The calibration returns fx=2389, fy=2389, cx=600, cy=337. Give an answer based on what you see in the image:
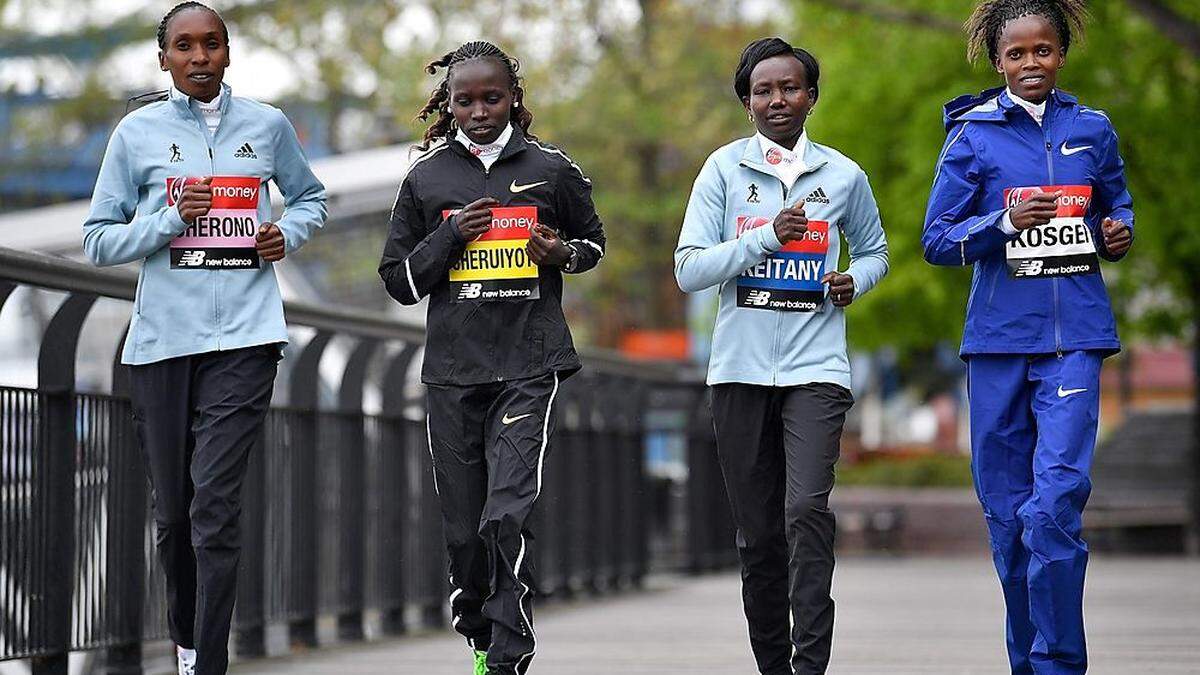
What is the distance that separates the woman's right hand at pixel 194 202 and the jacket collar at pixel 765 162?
5.21 ft

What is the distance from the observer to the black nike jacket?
7082mm

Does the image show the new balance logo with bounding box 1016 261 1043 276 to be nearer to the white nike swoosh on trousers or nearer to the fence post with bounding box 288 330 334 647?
the white nike swoosh on trousers

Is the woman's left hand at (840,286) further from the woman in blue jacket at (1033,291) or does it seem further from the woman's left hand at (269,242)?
the woman's left hand at (269,242)

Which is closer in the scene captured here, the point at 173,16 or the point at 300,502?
the point at 173,16

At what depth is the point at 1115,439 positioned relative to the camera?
3444cm

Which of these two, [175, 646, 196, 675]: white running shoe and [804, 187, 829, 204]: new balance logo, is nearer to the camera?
[175, 646, 196, 675]: white running shoe

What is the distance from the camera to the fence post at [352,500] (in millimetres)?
10797

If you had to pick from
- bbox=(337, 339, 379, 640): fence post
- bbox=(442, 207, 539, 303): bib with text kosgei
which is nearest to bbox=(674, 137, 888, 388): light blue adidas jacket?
bbox=(442, 207, 539, 303): bib with text kosgei

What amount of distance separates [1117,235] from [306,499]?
467cm

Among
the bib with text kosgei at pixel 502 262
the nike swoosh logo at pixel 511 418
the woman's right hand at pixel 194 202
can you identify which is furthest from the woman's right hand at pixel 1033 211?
the woman's right hand at pixel 194 202

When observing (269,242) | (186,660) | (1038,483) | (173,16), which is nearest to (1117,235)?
(1038,483)

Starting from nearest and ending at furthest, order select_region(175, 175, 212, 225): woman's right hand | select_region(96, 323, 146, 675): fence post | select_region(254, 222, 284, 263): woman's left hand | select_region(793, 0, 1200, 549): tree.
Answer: select_region(175, 175, 212, 225): woman's right hand → select_region(254, 222, 284, 263): woman's left hand → select_region(96, 323, 146, 675): fence post → select_region(793, 0, 1200, 549): tree

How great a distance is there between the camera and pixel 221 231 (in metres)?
6.91

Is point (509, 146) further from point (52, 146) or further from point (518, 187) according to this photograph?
point (52, 146)
